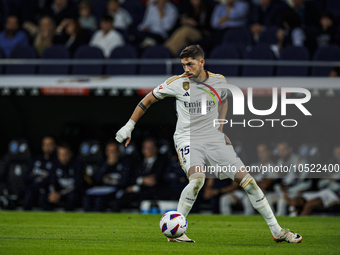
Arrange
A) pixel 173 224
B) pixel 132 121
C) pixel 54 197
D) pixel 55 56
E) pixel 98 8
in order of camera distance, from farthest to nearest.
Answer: pixel 98 8
pixel 55 56
pixel 54 197
pixel 132 121
pixel 173 224

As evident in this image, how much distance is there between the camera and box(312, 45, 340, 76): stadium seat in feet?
42.1

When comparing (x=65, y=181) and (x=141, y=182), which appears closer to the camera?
(x=141, y=182)

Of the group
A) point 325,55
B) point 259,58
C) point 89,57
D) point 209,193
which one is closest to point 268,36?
point 259,58

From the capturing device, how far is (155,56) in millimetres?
13633

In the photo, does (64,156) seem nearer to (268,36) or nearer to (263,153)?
(263,153)

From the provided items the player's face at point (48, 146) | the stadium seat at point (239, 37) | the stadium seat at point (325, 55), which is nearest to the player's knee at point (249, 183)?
the stadium seat at point (325, 55)

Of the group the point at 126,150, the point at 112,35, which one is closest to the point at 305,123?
the point at 126,150

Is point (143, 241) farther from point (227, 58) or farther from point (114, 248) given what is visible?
point (227, 58)

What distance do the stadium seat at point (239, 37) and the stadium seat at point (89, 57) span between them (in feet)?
10.2

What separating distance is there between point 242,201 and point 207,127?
5790 millimetres

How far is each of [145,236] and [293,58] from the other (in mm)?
6828

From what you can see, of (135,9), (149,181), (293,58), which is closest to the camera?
(149,181)

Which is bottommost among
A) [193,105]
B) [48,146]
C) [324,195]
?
[324,195]

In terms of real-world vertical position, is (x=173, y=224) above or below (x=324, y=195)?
above
